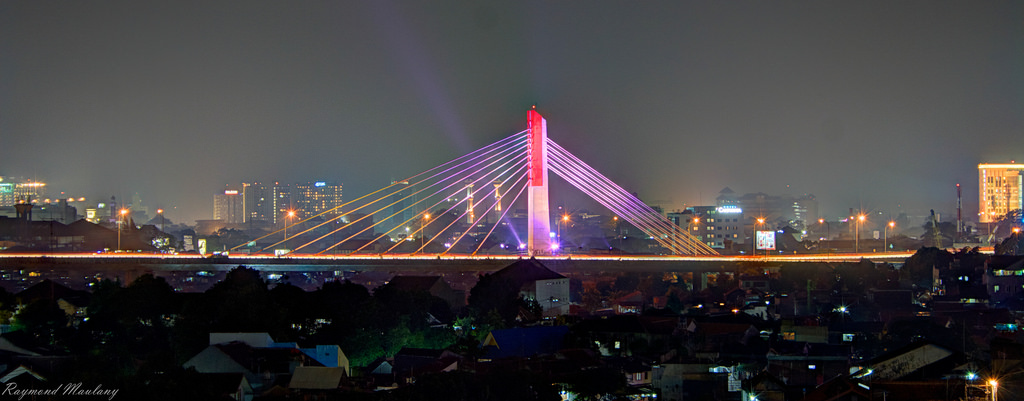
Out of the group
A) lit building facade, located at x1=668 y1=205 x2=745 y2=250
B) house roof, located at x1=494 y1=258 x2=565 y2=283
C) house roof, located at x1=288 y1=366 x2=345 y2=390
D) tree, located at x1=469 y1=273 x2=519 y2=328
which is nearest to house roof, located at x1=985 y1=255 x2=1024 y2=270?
house roof, located at x1=494 y1=258 x2=565 y2=283

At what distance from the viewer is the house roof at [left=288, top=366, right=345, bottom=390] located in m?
14.0

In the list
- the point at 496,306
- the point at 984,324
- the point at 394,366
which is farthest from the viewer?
the point at 496,306

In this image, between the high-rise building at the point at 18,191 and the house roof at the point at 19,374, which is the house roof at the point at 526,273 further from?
the high-rise building at the point at 18,191

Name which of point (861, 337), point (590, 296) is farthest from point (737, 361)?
point (590, 296)

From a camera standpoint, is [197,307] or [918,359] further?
[197,307]

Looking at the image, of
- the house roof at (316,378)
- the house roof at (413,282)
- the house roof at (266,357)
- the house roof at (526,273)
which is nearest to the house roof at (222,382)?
the house roof at (316,378)

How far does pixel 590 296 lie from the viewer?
101 feet

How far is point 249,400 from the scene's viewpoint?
13734 millimetres

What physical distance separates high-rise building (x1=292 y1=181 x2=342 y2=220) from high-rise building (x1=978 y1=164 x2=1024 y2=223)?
184ft

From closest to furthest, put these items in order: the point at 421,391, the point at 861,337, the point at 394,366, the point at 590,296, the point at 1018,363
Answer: the point at 1018,363
the point at 421,391
the point at 394,366
the point at 861,337
the point at 590,296

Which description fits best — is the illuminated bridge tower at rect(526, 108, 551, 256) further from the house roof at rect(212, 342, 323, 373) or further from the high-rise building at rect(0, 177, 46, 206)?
the high-rise building at rect(0, 177, 46, 206)

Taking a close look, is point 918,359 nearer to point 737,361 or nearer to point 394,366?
point 737,361

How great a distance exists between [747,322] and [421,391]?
8.41m

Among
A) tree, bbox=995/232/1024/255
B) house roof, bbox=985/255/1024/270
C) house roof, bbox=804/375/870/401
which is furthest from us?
tree, bbox=995/232/1024/255
